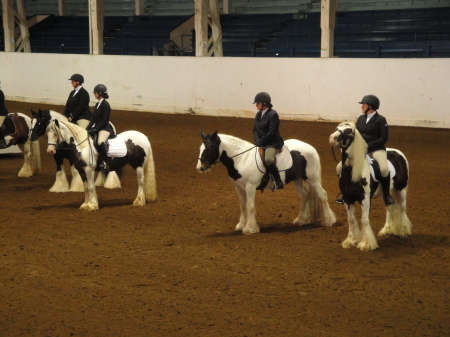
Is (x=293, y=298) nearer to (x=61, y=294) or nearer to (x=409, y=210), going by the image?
(x=61, y=294)

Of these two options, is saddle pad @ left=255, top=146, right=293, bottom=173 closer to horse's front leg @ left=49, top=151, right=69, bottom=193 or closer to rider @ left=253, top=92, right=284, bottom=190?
rider @ left=253, top=92, right=284, bottom=190

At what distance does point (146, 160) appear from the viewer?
11297 mm

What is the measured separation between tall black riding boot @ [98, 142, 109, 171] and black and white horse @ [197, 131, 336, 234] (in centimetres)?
247

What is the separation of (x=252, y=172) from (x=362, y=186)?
5.30ft

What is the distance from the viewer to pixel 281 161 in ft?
30.8

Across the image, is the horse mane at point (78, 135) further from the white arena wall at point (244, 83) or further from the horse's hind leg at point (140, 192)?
the white arena wall at point (244, 83)

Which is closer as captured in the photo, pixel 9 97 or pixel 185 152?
pixel 185 152

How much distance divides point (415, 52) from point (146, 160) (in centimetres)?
1253

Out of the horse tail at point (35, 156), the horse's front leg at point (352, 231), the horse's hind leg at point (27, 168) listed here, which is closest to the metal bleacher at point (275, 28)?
the horse tail at point (35, 156)

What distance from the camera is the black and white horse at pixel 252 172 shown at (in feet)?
30.1

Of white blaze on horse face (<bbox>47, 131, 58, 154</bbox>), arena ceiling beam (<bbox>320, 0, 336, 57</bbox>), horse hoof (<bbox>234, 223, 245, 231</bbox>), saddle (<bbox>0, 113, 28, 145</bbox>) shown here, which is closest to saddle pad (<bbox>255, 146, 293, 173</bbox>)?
horse hoof (<bbox>234, 223, 245, 231</bbox>)

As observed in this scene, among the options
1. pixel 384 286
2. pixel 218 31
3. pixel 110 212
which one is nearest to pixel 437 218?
pixel 384 286

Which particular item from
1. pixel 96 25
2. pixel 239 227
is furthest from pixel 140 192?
pixel 96 25

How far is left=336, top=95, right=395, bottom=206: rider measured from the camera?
855cm
